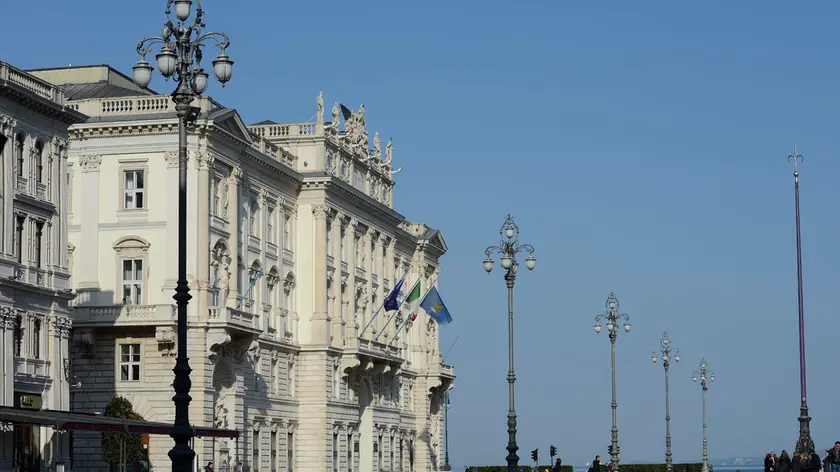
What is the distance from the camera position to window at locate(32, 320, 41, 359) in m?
56.9

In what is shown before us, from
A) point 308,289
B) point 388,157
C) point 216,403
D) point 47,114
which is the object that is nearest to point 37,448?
point 47,114

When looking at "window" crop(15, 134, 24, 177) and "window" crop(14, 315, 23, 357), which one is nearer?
"window" crop(14, 315, 23, 357)

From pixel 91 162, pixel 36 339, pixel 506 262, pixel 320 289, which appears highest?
pixel 91 162

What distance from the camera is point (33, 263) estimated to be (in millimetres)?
57000

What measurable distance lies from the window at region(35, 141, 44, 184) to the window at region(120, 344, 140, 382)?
1414 centimetres

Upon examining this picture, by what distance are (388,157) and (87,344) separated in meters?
36.7

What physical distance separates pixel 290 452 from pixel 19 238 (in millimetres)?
30834

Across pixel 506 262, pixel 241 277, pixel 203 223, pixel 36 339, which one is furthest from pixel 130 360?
pixel 506 262

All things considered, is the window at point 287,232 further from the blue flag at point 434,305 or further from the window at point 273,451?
the window at point 273,451

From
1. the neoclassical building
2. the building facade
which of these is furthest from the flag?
the building facade

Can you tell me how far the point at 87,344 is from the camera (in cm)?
Result: 6981

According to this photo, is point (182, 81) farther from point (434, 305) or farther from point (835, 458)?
point (434, 305)

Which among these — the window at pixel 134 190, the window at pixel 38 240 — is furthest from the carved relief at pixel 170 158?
the window at pixel 38 240

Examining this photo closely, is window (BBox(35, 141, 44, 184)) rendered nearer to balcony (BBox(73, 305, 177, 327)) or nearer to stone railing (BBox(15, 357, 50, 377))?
stone railing (BBox(15, 357, 50, 377))
